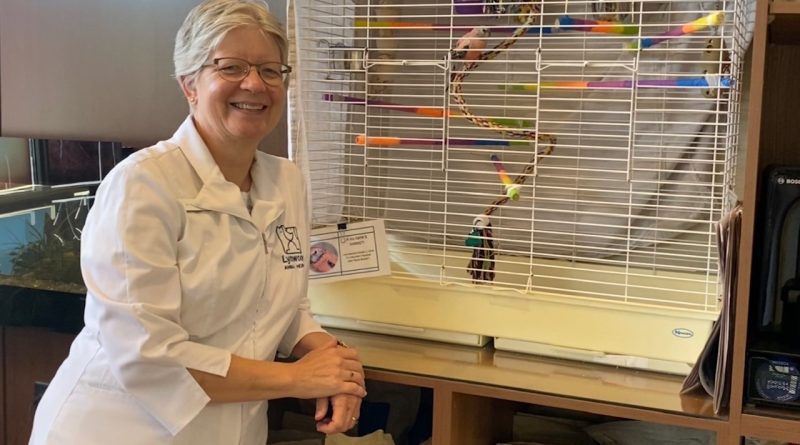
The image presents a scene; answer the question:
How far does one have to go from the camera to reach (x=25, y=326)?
1959 millimetres

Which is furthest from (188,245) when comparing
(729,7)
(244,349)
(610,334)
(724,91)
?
(729,7)

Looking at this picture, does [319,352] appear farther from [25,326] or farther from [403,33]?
[25,326]

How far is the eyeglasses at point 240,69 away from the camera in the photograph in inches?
49.4

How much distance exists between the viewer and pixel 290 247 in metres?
1.38

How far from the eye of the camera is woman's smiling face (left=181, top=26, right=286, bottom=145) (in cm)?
126

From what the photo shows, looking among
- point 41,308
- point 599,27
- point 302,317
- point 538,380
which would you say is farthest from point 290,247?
point 41,308

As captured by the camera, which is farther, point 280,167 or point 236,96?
point 280,167

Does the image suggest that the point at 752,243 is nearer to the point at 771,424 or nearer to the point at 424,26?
A: the point at 771,424

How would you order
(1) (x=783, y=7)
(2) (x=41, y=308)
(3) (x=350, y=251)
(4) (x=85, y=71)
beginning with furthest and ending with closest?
(4) (x=85, y=71), (2) (x=41, y=308), (3) (x=350, y=251), (1) (x=783, y=7)

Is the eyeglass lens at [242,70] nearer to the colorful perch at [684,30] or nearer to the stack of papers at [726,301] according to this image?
the colorful perch at [684,30]

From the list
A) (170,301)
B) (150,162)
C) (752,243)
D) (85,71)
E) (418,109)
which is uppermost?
(85,71)

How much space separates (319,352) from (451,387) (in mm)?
225

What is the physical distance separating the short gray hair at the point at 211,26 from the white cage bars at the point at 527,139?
276mm

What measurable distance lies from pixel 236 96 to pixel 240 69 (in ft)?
0.14
